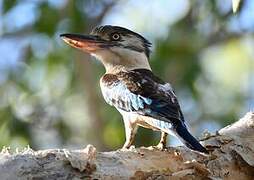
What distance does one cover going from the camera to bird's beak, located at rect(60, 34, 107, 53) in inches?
225

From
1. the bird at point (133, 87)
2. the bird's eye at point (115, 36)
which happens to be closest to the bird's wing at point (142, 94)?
the bird at point (133, 87)

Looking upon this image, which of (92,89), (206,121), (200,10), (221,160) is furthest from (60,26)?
(221,160)

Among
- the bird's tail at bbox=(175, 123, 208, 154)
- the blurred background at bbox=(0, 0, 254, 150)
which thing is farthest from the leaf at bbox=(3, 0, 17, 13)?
the bird's tail at bbox=(175, 123, 208, 154)

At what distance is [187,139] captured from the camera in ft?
14.5

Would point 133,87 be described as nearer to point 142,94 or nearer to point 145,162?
point 142,94

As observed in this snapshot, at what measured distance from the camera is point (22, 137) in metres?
7.91

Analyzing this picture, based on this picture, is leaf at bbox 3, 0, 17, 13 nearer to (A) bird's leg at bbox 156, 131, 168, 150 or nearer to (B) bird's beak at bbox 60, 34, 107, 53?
(B) bird's beak at bbox 60, 34, 107, 53

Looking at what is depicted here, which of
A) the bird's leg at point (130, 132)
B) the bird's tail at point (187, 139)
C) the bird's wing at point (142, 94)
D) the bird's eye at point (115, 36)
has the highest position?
the bird's eye at point (115, 36)

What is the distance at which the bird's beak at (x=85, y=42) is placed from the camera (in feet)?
18.7

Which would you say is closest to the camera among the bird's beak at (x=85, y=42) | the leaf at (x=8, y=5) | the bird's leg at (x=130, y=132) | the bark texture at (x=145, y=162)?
the bark texture at (x=145, y=162)

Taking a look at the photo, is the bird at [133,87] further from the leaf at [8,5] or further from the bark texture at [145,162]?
the leaf at [8,5]

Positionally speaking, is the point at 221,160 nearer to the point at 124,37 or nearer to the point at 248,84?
the point at 124,37

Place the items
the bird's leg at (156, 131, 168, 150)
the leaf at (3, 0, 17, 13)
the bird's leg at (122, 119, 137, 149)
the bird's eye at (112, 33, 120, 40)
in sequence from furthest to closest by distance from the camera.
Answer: the leaf at (3, 0, 17, 13), the bird's eye at (112, 33, 120, 40), the bird's leg at (122, 119, 137, 149), the bird's leg at (156, 131, 168, 150)

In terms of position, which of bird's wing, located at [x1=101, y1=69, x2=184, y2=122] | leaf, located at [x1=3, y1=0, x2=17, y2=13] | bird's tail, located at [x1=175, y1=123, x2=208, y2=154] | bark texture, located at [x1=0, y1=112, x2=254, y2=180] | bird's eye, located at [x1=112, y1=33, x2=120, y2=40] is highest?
leaf, located at [x1=3, y1=0, x2=17, y2=13]
